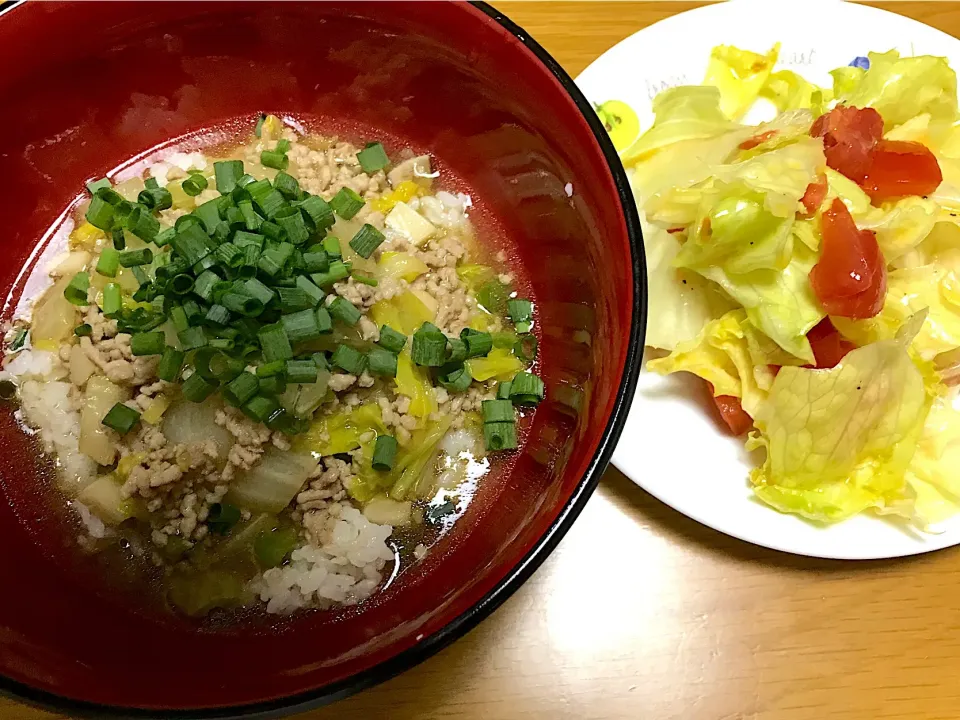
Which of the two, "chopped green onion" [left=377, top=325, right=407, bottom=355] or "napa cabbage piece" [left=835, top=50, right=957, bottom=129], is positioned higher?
"chopped green onion" [left=377, top=325, right=407, bottom=355]

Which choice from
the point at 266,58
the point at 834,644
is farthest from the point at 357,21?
the point at 834,644

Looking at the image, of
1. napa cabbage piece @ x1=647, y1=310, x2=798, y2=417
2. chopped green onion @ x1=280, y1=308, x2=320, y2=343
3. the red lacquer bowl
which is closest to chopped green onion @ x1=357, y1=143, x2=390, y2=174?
the red lacquer bowl

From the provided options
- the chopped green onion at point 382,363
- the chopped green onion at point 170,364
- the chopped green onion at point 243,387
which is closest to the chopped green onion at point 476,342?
the chopped green onion at point 382,363

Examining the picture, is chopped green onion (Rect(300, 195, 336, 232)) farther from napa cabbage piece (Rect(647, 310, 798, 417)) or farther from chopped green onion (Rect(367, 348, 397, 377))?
napa cabbage piece (Rect(647, 310, 798, 417))

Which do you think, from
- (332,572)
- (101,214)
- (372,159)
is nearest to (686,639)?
(332,572)

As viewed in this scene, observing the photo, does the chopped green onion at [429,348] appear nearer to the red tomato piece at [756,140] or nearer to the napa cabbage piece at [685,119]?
the napa cabbage piece at [685,119]

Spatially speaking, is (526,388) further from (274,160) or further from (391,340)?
(274,160)
